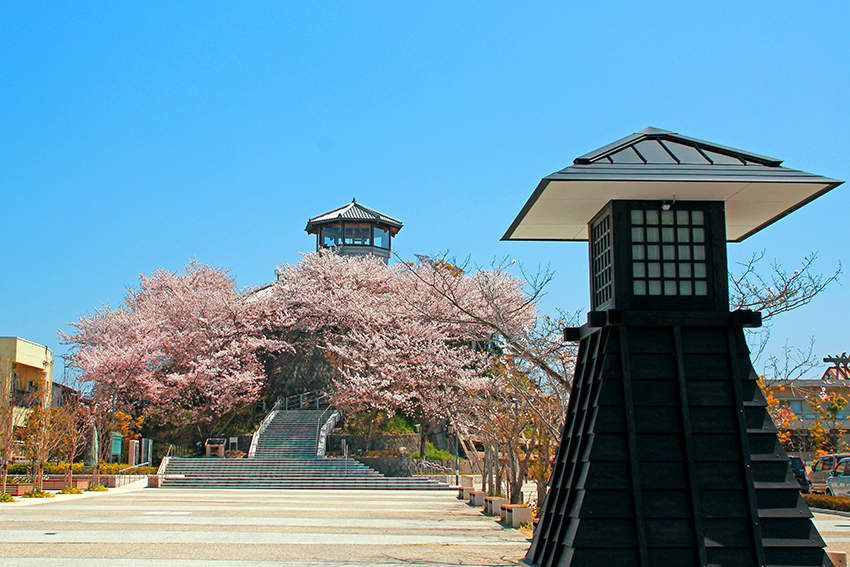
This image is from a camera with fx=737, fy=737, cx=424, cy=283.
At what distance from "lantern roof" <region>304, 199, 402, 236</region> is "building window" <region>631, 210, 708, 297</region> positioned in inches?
1452

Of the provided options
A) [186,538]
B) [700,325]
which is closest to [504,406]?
[186,538]

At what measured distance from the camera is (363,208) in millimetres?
45750

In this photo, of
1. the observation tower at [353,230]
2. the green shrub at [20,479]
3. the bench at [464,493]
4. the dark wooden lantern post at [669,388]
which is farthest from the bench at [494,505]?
the observation tower at [353,230]

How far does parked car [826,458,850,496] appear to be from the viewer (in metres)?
20.8

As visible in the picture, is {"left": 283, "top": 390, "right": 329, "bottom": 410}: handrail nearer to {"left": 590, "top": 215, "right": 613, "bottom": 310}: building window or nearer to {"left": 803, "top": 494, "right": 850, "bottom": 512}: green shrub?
{"left": 803, "top": 494, "right": 850, "bottom": 512}: green shrub

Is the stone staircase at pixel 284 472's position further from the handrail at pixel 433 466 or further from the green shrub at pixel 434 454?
the green shrub at pixel 434 454

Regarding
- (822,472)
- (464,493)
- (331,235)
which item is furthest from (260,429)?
(822,472)

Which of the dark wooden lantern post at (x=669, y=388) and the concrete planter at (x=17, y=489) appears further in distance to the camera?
the concrete planter at (x=17, y=489)

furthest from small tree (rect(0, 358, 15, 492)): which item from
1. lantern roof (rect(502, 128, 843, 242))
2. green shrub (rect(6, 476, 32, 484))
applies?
lantern roof (rect(502, 128, 843, 242))

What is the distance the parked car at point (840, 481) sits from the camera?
20766 millimetres

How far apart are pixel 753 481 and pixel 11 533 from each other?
42.7 ft

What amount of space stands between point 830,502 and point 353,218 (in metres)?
30.7

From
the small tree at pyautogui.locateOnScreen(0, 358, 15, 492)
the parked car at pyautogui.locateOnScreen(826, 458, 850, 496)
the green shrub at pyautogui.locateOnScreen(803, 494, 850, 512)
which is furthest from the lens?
the small tree at pyautogui.locateOnScreen(0, 358, 15, 492)

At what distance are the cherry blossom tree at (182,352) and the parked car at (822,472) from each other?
24.4m
